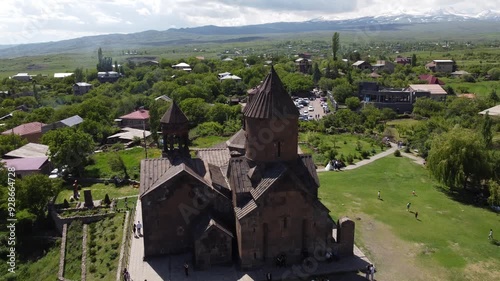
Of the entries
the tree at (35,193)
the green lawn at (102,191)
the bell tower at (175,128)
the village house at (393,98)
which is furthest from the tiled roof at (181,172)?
the village house at (393,98)

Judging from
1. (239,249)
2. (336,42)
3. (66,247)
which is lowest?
(66,247)

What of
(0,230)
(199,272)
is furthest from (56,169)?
(199,272)

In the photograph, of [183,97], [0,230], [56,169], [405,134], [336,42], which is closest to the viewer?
[0,230]

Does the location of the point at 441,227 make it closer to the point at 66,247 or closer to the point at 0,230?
the point at 66,247

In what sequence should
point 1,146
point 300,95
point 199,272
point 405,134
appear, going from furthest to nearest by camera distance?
point 300,95, point 405,134, point 1,146, point 199,272

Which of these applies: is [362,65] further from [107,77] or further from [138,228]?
[138,228]

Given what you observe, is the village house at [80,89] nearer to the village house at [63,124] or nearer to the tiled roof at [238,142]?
the village house at [63,124]

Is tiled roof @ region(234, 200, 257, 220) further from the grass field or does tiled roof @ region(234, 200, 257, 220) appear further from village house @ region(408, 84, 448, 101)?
village house @ region(408, 84, 448, 101)
